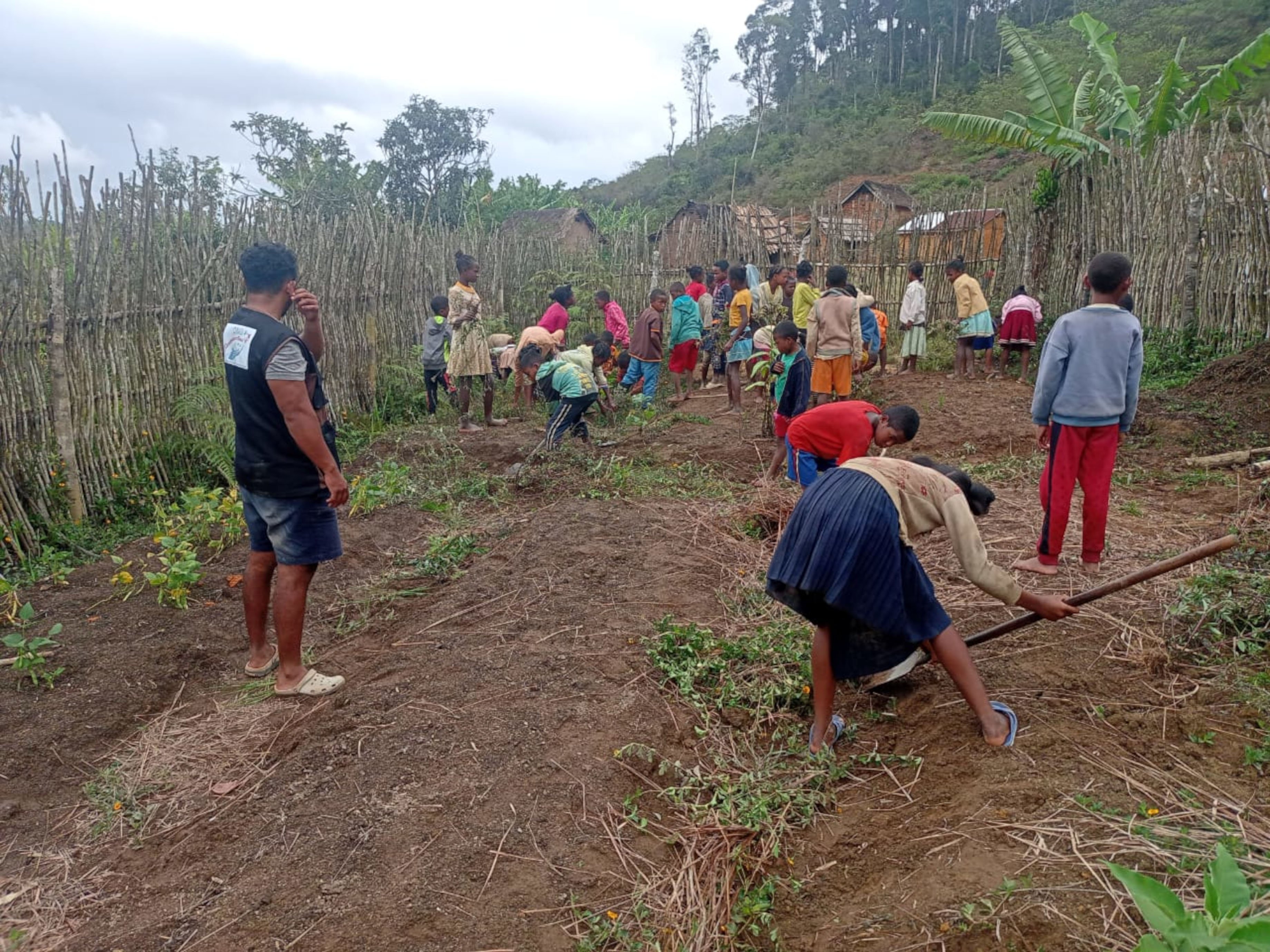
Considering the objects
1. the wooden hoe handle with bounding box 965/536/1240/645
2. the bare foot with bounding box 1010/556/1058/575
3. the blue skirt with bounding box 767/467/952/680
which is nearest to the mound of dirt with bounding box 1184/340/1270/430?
the bare foot with bounding box 1010/556/1058/575

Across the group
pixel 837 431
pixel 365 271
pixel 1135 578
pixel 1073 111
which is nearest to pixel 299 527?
pixel 837 431

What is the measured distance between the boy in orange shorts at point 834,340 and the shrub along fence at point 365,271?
3.38 metres

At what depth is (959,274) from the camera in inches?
398

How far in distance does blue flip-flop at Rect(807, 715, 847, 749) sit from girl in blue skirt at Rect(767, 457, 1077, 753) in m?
0.16

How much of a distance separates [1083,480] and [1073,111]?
1159 cm

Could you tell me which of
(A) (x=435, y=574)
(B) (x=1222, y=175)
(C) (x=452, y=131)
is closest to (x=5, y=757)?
(A) (x=435, y=574)

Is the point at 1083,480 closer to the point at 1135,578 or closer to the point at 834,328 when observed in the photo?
the point at 1135,578

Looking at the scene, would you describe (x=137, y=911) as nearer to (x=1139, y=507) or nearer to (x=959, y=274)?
(x=1139, y=507)

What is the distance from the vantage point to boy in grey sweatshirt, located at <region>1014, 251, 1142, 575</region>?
4.16 metres

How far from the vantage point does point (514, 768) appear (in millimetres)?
2814

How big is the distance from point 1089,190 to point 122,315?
36.7 ft

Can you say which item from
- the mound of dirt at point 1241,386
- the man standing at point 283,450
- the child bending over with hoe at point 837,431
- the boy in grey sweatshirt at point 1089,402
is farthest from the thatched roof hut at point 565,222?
the man standing at point 283,450

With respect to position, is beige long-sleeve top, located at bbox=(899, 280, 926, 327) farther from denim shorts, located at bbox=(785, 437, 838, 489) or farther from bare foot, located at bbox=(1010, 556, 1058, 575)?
bare foot, located at bbox=(1010, 556, 1058, 575)

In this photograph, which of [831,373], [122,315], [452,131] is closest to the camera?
[122,315]
